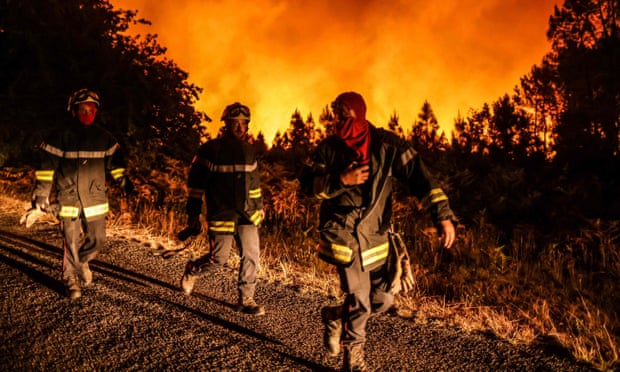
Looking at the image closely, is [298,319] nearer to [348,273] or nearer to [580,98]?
[348,273]

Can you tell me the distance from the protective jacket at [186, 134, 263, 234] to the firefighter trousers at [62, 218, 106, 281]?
118 cm

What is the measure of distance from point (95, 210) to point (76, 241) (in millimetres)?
411

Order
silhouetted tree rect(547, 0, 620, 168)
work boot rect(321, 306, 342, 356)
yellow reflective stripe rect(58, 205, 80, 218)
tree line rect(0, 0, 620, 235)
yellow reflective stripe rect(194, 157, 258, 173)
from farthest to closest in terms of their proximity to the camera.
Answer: silhouetted tree rect(547, 0, 620, 168)
tree line rect(0, 0, 620, 235)
yellow reflective stripe rect(58, 205, 80, 218)
yellow reflective stripe rect(194, 157, 258, 173)
work boot rect(321, 306, 342, 356)

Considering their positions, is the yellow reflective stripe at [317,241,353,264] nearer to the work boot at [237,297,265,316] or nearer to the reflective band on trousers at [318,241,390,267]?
the reflective band on trousers at [318,241,390,267]

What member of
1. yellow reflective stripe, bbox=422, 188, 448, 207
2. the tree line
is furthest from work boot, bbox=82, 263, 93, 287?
the tree line

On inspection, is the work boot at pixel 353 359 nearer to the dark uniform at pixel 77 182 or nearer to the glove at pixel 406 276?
the glove at pixel 406 276

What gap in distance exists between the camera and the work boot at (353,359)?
297cm

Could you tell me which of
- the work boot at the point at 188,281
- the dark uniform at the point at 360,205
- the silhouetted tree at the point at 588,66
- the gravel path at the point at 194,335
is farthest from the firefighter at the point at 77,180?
the silhouetted tree at the point at 588,66

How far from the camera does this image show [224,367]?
3006mm

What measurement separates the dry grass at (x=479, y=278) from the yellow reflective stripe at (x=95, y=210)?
1784 mm

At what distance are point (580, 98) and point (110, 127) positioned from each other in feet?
71.9

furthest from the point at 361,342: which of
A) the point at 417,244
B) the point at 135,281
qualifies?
the point at 417,244

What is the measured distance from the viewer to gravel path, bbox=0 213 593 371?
3076 millimetres

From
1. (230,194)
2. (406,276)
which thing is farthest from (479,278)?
(230,194)
